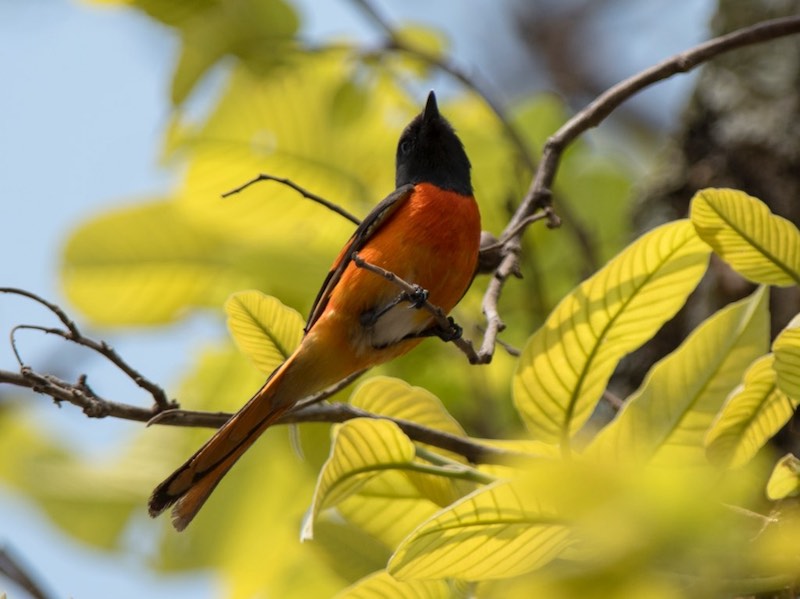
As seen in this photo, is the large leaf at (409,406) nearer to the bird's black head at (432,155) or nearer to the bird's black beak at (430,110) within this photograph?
the bird's black head at (432,155)

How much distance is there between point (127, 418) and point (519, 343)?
6.67 ft

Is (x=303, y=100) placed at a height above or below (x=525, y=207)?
above

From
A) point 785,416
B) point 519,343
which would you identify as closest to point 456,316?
point 519,343

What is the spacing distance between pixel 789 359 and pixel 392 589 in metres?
0.81

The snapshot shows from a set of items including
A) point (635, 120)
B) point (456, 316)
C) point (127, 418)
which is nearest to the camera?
point (127, 418)

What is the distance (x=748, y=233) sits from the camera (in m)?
1.91

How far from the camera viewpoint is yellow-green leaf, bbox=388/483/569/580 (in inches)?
62.3

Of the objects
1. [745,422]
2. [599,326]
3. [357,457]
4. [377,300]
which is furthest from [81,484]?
[745,422]

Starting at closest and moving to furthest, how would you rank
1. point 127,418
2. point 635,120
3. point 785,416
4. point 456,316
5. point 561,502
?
point 561,502 → point 127,418 → point 785,416 → point 456,316 → point 635,120

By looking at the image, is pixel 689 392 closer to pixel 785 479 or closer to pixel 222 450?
pixel 785 479

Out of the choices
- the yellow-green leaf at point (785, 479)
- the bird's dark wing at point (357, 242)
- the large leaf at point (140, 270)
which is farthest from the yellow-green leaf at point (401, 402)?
the large leaf at point (140, 270)

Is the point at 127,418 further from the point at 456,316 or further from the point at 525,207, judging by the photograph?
the point at 456,316

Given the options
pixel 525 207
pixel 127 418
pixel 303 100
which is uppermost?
pixel 303 100

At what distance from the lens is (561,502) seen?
0.74 m
